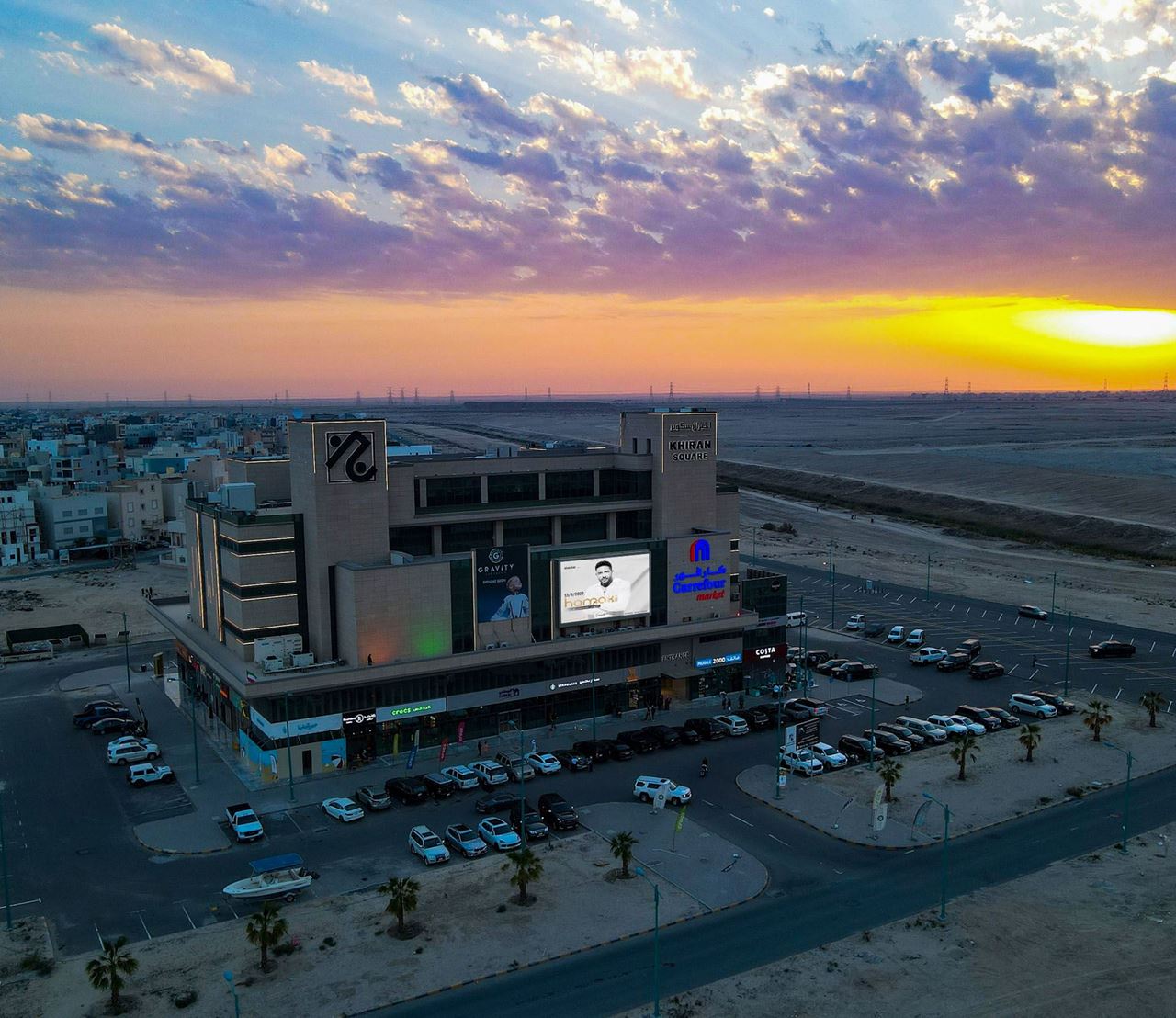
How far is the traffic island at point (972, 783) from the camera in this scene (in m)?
48.7

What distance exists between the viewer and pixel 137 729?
210 ft

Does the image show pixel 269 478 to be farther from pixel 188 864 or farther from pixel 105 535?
pixel 105 535

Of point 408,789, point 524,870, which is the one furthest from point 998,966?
point 408,789

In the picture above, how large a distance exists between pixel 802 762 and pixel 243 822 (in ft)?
102

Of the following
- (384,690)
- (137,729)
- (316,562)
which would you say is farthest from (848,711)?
(137,729)

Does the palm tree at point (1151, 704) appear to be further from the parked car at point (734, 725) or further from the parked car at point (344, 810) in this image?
the parked car at point (344, 810)

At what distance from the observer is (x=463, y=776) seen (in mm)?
54469

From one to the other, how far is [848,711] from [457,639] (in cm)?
2835

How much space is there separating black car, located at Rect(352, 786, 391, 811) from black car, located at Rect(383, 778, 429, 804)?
0.49 m

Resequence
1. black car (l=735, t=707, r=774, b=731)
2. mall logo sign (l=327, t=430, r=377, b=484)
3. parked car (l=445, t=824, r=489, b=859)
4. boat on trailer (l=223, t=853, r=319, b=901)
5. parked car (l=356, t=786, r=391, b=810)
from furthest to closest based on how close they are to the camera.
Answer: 1. black car (l=735, t=707, r=774, b=731)
2. mall logo sign (l=327, t=430, r=377, b=484)
3. parked car (l=356, t=786, r=391, b=810)
4. parked car (l=445, t=824, r=489, b=859)
5. boat on trailer (l=223, t=853, r=319, b=901)

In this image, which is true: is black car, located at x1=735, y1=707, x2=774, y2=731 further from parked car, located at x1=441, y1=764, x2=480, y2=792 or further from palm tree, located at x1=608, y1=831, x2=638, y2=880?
palm tree, located at x1=608, y1=831, x2=638, y2=880

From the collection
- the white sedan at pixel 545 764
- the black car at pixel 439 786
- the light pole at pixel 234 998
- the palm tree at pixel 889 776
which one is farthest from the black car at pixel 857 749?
the light pole at pixel 234 998

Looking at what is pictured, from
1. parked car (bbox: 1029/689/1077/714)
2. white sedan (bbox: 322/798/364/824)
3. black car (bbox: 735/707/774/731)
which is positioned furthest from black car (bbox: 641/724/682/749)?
parked car (bbox: 1029/689/1077/714)

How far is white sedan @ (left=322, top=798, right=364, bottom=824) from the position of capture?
4969 centimetres
